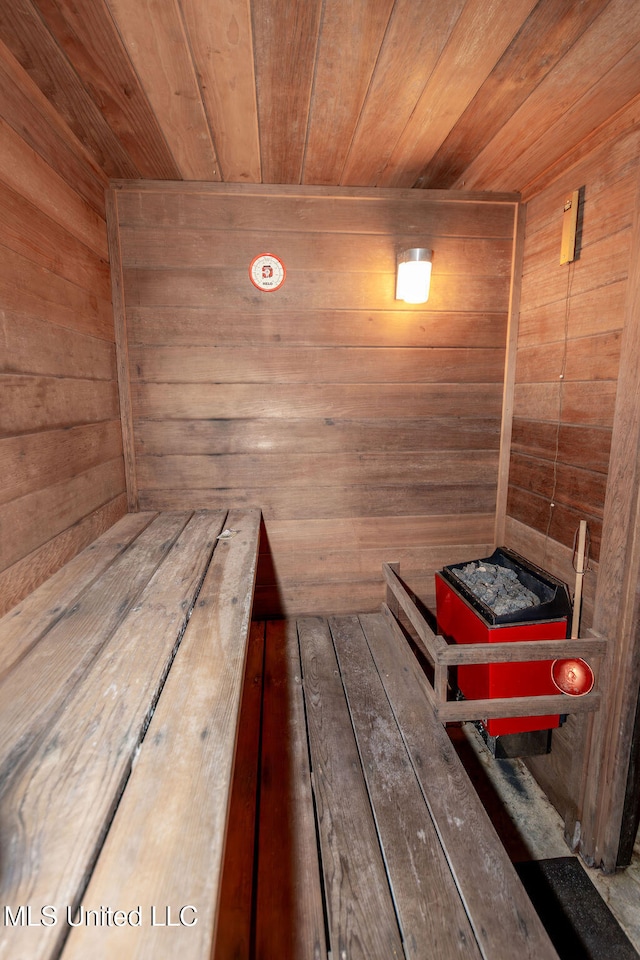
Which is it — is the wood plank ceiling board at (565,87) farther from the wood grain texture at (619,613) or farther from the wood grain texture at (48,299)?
the wood grain texture at (48,299)

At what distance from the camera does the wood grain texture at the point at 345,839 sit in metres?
1.18

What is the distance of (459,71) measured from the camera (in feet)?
4.96

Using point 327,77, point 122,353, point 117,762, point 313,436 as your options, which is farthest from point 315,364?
point 117,762

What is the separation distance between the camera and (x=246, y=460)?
2539 millimetres

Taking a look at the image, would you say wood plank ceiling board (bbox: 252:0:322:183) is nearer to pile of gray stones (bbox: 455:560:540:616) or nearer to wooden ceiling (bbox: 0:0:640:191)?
wooden ceiling (bbox: 0:0:640:191)

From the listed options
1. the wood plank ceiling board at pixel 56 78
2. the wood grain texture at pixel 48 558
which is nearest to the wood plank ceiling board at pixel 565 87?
the wood plank ceiling board at pixel 56 78

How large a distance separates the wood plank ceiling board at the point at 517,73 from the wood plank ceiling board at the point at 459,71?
3 cm

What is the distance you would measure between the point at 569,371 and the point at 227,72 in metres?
1.81

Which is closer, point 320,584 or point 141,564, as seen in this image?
point 141,564

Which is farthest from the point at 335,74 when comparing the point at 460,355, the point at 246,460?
the point at 246,460

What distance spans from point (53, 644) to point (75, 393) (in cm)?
112

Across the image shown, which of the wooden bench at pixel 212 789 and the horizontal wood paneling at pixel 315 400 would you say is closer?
the wooden bench at pixel 212 789

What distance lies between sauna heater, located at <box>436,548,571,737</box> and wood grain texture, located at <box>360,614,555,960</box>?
0.30 metres

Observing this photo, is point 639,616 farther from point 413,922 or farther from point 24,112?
point 24,112
